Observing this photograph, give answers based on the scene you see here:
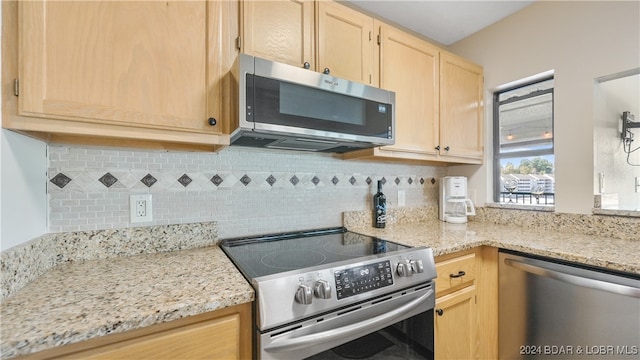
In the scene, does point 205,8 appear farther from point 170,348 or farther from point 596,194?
point 596,194

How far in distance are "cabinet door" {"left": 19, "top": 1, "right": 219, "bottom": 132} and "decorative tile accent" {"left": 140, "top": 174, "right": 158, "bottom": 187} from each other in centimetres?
34

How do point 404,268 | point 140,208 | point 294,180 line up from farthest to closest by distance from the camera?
point 294,180, point 140,208, point 404,268

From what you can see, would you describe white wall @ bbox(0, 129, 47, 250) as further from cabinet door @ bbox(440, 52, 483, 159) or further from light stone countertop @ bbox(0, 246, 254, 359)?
cabinet door @ bbox(440, 52, 483, 159)

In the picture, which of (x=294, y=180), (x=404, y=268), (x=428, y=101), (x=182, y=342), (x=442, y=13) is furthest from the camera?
(x=442, y=13)

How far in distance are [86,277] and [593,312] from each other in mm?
1914

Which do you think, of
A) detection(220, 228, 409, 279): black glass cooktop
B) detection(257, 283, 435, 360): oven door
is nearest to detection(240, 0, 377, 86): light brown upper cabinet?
detection(220, 228, 409, 279): black glass cooktop

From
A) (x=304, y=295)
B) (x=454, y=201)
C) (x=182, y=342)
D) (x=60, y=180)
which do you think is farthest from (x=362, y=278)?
(x=454, y=201)

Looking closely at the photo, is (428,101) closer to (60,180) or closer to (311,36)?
(311,36)

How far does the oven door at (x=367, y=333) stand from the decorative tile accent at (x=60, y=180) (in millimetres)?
958

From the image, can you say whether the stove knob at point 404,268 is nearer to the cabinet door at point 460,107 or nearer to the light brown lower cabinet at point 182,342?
the light brown lower cabinet at point 182,342

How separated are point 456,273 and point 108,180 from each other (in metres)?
1.62

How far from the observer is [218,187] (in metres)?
1.35

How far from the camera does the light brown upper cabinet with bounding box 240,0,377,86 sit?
3.81 ft

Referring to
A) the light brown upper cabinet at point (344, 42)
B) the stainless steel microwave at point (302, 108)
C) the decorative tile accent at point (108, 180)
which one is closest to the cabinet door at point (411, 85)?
the light brown upper cabinet at point (344, 42)
